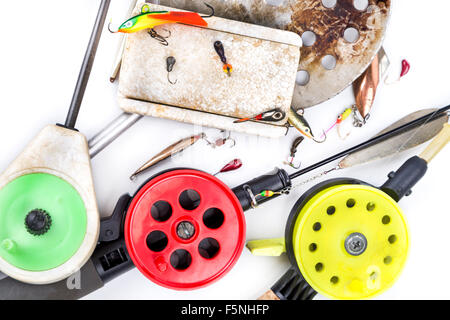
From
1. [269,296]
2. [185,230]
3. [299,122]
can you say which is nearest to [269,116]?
[299,122]

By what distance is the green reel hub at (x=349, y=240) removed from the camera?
0.94 meters

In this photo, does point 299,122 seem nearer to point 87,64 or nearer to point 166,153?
point 166,153

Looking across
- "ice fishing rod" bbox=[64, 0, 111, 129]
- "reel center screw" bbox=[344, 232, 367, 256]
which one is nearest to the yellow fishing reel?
"reel center screw" bbox=[344, 232, 367, 256]

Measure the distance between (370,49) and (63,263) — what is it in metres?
0.81

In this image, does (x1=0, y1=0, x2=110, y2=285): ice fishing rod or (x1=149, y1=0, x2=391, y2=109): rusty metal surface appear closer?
(x1=0, y1=0, x2=110, y2=285): ice fishing rod

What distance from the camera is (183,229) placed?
91 cm

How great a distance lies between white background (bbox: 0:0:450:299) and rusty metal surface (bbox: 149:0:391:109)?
52 mm

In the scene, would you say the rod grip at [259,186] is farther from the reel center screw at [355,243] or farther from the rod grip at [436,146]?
the rod grip at [436,146]

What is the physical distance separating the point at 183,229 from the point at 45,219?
27cm

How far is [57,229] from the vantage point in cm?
90

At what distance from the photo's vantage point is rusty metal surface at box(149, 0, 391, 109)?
39.4 inches

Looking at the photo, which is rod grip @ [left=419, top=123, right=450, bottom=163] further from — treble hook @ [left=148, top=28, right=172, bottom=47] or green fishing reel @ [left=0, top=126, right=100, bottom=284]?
green fishing reel @ [left=0, top=126, right=100, bottom=284]

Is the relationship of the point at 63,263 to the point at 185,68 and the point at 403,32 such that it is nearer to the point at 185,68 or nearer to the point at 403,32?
the point at 185,68

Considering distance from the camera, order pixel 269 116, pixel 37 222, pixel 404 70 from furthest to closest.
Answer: pixel 404 70 < pixel 269 116 < pixel 37 222
